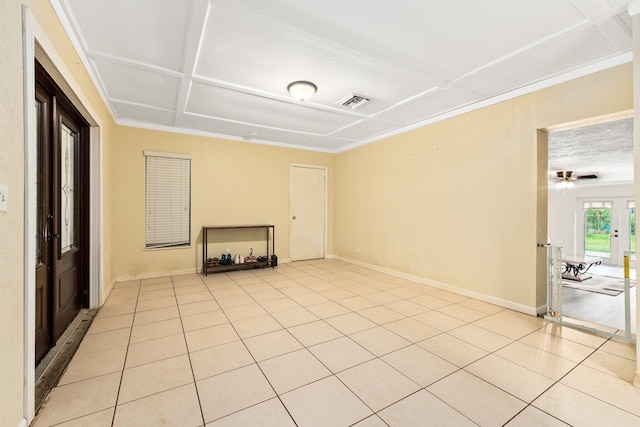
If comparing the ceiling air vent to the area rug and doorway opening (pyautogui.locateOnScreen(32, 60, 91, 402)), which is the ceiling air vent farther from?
the area rug

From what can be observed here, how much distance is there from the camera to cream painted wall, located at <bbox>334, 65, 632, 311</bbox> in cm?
301

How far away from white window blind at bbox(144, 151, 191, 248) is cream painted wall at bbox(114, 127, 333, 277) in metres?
0.09

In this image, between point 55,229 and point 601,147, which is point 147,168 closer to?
point 55,229

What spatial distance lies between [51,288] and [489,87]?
16.0ft

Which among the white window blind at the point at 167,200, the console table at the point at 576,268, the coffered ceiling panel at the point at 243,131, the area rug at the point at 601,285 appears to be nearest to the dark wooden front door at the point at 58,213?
the white window blind at the point at 167,200

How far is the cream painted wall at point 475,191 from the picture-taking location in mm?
3008

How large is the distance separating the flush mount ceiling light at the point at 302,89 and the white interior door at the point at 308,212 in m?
3.02

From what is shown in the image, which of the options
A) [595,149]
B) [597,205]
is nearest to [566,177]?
[595,149]

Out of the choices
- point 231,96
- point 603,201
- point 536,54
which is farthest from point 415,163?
point 603,201

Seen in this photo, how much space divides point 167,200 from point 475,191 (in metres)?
4.98

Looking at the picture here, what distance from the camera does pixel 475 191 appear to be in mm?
3719

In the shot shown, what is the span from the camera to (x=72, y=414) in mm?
1592

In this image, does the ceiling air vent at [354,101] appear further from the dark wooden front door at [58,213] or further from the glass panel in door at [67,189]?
the glass panel in door at [67,189]

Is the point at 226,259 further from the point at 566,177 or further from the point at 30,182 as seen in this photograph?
the point at 566,177
